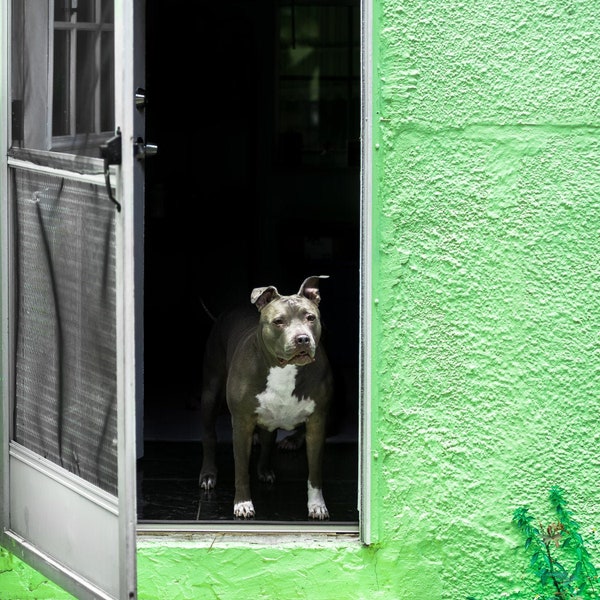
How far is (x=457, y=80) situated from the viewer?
4.52 metres

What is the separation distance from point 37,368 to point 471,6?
87.6 inches

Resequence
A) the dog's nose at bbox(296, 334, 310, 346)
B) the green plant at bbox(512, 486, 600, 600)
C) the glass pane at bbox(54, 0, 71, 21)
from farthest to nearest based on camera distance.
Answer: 1. the dog's nose at bbox(296, 334, 310, 346)
2. the green plant at bbox(512, 486, 600, 600)
3. the glass pane at bbox(54, 0, 71, 21)

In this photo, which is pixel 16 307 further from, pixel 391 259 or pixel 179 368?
pixel 179 368

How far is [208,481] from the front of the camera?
5797 millimetres

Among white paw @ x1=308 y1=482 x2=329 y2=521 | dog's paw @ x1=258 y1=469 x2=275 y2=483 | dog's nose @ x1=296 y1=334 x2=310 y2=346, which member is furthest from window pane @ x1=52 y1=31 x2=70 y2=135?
dog's paw @ x1=258 y1=469 x2=275 y2=483

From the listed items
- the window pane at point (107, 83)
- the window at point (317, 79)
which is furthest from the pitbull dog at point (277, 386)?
the window at point (317, 79)

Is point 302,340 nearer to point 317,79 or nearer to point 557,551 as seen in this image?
point 557,551

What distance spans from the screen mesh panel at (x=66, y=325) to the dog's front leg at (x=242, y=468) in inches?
44.1

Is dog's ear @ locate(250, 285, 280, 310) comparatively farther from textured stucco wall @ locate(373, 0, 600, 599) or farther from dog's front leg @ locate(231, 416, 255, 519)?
textured stucco wall @ locate(373, 0, 600, 599)

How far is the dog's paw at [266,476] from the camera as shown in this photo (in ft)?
19.7

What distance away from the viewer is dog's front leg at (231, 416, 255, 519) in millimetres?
5348

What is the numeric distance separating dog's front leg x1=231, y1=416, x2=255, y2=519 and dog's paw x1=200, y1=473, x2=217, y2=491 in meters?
0.32

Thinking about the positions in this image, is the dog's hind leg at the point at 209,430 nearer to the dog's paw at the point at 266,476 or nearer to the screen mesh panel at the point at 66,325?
the dog's paw at the point at 266,476

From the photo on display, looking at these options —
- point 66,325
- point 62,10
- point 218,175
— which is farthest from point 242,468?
point 218,175
